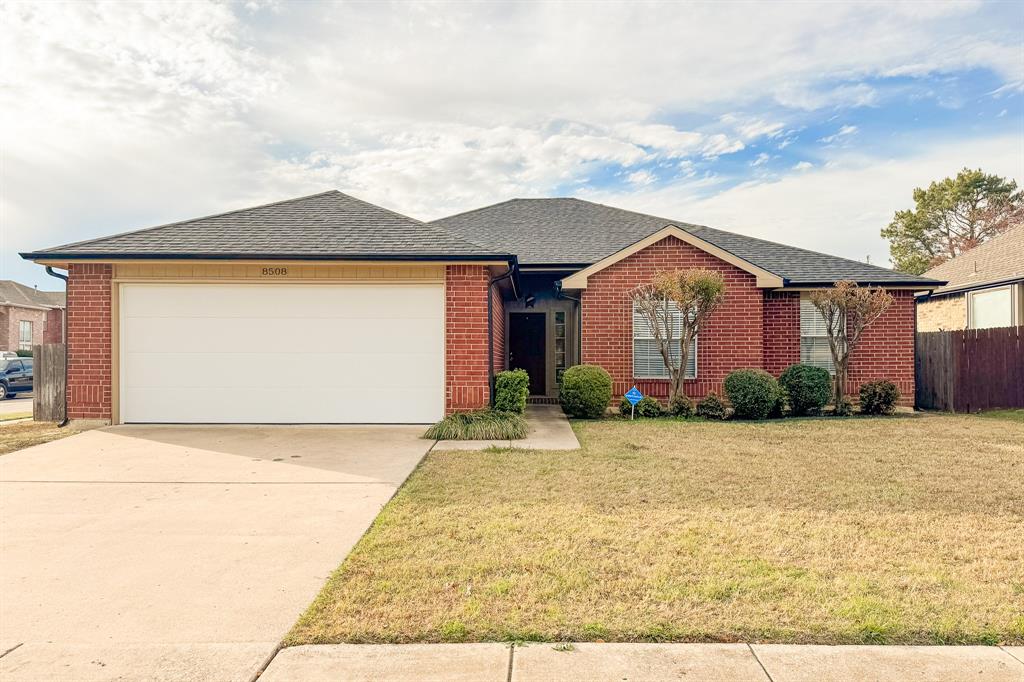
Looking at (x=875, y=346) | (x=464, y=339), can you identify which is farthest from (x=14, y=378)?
(x=875, y=346)

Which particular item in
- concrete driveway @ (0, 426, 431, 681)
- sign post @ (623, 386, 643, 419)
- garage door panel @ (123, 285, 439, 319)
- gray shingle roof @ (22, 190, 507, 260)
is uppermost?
gray shingle roof @ (22, 190, 507, 260)

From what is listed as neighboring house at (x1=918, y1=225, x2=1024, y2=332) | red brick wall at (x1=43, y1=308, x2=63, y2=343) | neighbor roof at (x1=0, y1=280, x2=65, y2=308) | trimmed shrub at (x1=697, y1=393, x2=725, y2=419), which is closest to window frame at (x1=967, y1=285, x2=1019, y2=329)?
neighboring house at (x1=918, y1=225, x2=1024, y2=332)

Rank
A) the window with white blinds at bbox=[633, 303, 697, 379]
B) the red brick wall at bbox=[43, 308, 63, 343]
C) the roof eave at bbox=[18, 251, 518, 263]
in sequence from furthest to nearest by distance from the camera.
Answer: the red brick wall at bbox=[43, 308, 63, 343]
the window with white blinds at bbox=[633, 303, 697, 379]
the roof eave at bbox=[18, 251, 518, 263]

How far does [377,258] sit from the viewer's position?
10.1m

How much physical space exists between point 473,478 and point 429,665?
153 inches

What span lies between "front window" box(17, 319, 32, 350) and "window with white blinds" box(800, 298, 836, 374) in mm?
41798

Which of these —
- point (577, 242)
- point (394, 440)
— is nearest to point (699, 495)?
point (394, 440)

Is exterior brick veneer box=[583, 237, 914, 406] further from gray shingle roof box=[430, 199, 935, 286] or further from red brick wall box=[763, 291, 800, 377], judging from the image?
gray shingle roof box=[430, 199, 935, 286]

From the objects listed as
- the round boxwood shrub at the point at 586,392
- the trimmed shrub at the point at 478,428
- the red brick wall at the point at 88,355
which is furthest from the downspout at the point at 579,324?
the red brick wall at the point at 88,355

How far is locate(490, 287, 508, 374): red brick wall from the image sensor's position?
11750 millimetres

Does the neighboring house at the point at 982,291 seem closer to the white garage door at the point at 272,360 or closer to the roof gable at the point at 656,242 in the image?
the roof gable at the point at 656,242

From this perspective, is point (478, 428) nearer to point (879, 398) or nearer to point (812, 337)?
point (812, 337)

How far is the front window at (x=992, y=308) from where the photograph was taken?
16788mm

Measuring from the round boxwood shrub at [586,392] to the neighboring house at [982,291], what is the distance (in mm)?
9964
